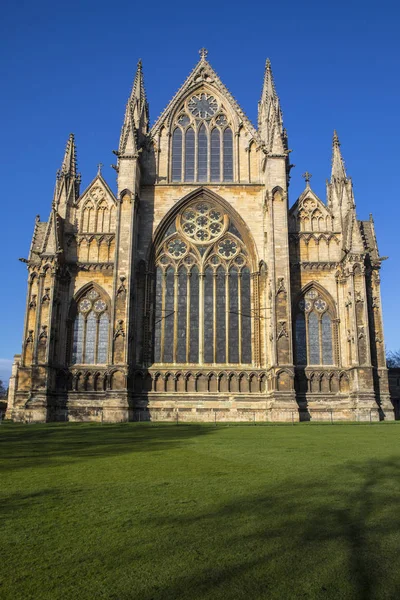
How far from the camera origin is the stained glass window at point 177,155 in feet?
115

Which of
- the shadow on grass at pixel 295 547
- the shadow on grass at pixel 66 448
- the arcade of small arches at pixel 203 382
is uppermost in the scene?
the arcade of small arches at pixel 203 382

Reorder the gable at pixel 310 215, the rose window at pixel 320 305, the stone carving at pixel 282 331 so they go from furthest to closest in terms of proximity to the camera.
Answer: the gable at pixel 310 215 → the rose window at pixel 320 305 → the stone carving at pixel 282 331

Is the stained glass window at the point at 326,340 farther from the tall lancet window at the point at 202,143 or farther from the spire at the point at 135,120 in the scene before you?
the spire at the point at 135,120

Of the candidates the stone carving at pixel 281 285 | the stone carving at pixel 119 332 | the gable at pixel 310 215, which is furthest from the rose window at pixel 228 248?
the stone carving at pixel 119 332

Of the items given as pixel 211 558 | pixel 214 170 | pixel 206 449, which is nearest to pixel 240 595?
pixel 211 558

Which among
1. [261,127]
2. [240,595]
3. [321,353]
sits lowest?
[240,595]

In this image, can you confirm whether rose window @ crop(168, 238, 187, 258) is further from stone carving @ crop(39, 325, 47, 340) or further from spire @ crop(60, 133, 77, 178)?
stone carving @ crop(39, 325, 47, 340)

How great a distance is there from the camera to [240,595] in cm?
383

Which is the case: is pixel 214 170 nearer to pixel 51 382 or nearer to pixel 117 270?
pixel 117 270

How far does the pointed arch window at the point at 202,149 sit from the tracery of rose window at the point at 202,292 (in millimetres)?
2313

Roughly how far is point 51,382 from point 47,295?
5.26m

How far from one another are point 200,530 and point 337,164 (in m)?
33.1

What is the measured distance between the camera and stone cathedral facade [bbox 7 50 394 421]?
29375mm

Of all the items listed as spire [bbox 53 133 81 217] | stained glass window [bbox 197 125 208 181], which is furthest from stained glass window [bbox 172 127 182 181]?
spire [bbox 53 133 81 217]
